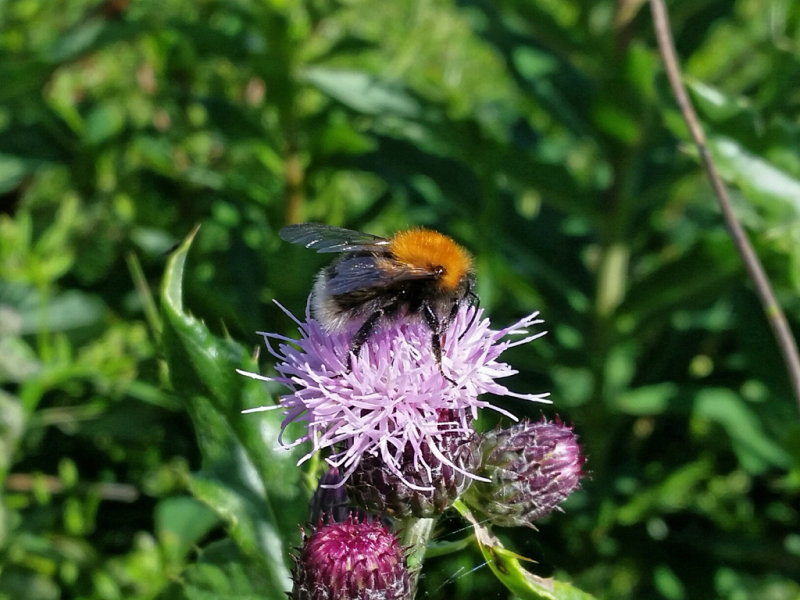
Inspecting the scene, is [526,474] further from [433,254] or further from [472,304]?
[433,254]

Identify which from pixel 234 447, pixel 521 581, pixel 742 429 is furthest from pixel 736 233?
pixel 234 447

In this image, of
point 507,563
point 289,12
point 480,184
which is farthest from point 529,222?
point 507,563

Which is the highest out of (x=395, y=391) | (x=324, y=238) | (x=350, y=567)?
(x=324, y=238)

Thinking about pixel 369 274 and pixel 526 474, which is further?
pixel 526 474

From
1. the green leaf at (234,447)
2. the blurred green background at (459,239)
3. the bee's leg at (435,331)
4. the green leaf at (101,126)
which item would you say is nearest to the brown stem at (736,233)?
the blurred green background at (459,239)

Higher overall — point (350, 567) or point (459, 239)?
point (350, 567)

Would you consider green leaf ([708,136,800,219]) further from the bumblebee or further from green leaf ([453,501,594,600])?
green leaf ([453,501,594,600])

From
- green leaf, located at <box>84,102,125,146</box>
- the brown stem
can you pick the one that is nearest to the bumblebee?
the brown stem

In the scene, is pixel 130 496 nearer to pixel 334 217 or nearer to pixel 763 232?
pixel 334 217
